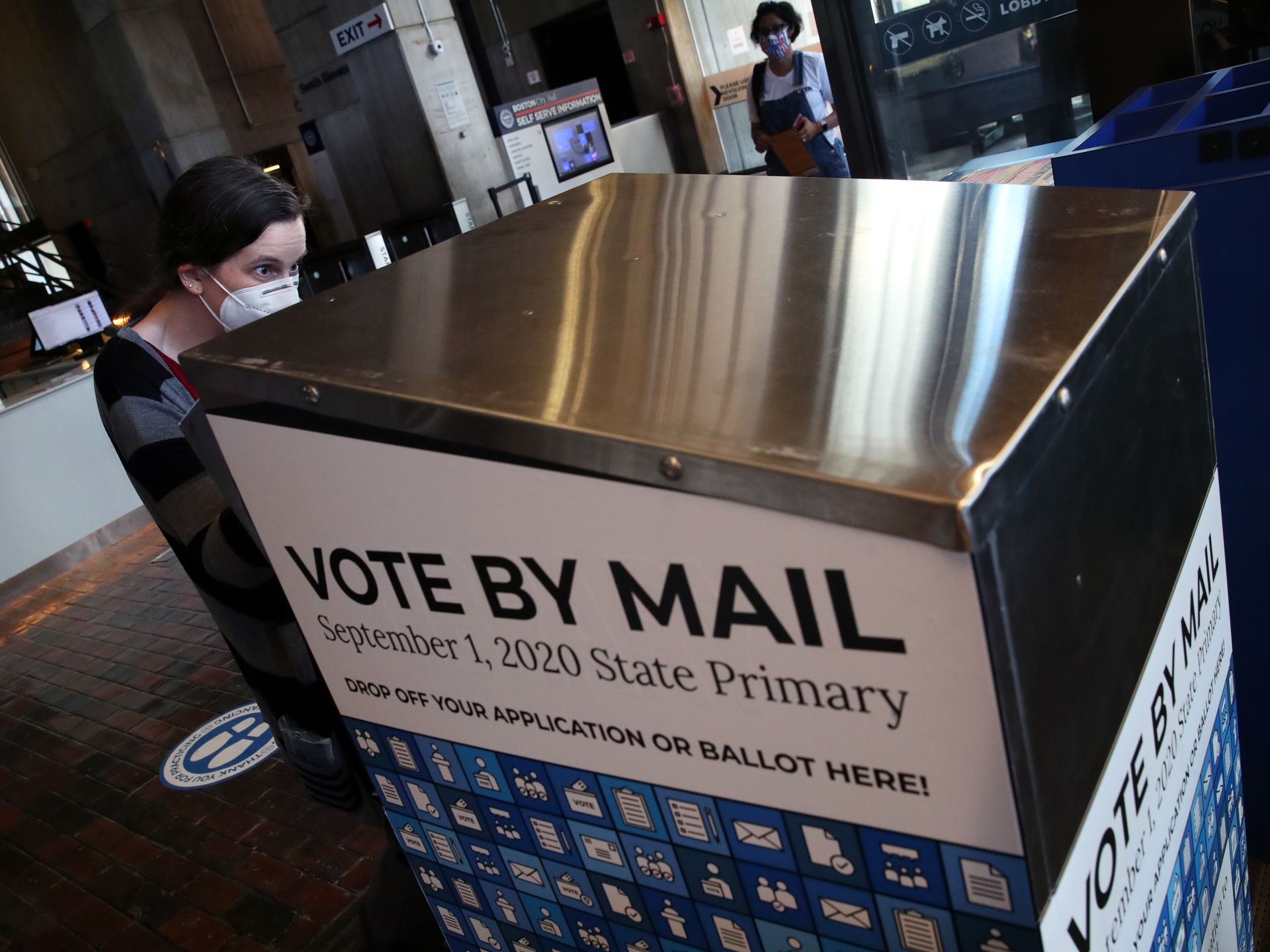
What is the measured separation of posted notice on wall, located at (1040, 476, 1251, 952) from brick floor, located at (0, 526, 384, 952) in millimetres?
2104

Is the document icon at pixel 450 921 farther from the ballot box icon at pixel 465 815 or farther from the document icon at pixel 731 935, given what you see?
the document icon at pixel 731 935

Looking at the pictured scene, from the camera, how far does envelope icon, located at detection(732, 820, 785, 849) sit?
30.8 inches

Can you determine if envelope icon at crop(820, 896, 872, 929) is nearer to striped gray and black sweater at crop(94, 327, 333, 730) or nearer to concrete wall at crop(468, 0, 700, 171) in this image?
striped gray and black sweater at crop(94, 327, 333, 730)

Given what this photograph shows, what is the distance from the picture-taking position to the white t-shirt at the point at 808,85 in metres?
5.01

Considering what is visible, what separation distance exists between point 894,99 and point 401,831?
12.2 ft

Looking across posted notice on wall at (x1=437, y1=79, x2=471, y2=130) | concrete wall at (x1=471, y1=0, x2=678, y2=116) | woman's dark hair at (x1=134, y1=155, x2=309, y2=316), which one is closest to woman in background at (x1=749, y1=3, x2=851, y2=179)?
woman's dark hair at (x1=134, y1=155, x2=309, y2=316)

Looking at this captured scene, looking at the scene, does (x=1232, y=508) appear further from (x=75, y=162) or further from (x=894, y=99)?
(x=75, y=162)

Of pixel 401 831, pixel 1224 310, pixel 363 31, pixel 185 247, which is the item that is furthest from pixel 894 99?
pixel 363 31

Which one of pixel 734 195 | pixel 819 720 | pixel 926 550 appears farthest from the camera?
pixel 734 195

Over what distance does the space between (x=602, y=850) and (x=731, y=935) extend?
5.5 inches

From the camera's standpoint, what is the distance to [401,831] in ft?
3.72

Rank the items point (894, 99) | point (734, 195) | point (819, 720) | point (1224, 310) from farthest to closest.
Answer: point (894, 99), point (1224, 310), point (734, 195), point (819, 720)

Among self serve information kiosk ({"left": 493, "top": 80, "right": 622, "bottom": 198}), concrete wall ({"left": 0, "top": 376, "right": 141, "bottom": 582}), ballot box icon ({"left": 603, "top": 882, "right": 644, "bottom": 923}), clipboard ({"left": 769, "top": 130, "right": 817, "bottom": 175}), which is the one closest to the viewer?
ballot box icon ({"left": 603, "top": 882, "right": 644, "bottom": 923})

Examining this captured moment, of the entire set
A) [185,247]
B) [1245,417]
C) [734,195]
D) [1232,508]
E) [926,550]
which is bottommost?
[1232,508]
